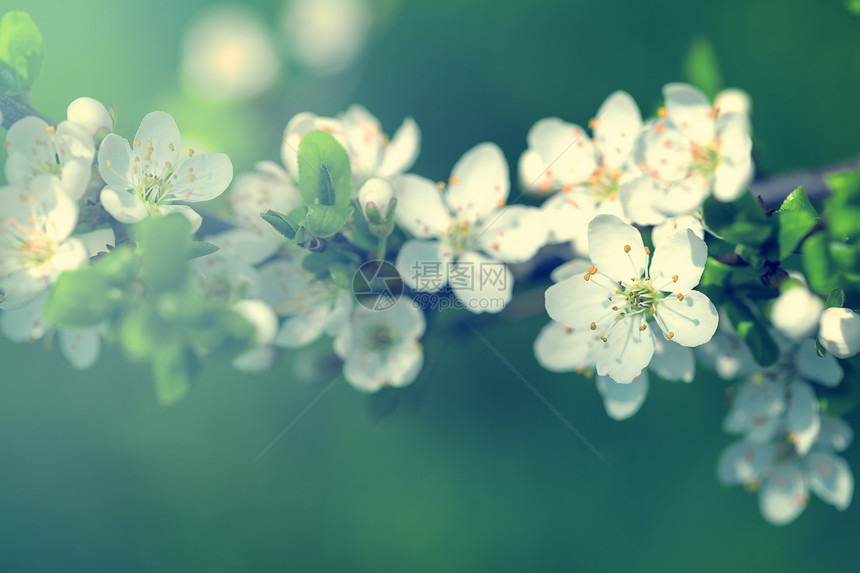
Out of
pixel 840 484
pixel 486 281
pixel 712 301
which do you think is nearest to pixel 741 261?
pixel 712 301

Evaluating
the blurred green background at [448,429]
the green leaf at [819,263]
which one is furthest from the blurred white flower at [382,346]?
the blurred green background at [448,429]

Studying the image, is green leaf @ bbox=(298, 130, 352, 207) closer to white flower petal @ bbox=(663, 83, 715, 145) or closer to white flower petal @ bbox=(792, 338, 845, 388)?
white flower petal @ bbox=(663, 83, 715, 145)

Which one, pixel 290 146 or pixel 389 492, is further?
pixel 389 492

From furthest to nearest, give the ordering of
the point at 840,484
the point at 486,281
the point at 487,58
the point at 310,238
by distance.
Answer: the point at 487,58 → the point at 840,484 → the point at 486,281 → the point at 310,238

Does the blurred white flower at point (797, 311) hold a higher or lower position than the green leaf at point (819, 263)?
lower

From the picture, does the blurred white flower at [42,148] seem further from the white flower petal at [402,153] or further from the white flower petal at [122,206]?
the white flower petal at [402,153]

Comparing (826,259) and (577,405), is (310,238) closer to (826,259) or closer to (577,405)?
(826,259)
